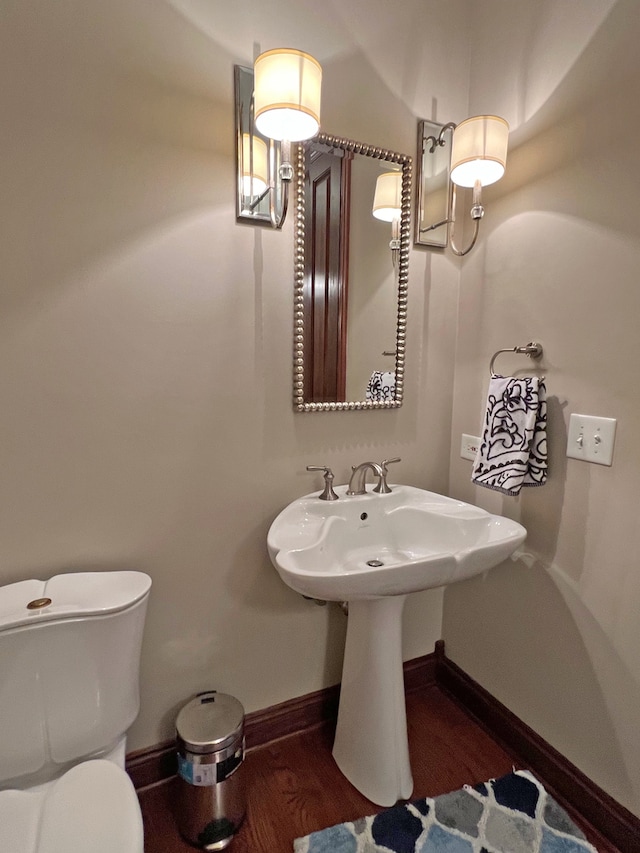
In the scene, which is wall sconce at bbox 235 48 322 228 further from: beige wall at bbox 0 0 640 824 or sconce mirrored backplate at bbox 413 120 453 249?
sconce mirrored backplate at bbox 413 120 453 249

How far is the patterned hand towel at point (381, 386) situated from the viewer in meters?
1.45

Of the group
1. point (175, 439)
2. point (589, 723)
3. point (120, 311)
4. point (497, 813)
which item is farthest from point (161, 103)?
point (497, 813)

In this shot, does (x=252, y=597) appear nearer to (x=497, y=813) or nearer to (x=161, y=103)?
(x=497, y=813)

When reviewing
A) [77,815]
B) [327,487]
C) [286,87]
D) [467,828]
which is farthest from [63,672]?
[286,87]

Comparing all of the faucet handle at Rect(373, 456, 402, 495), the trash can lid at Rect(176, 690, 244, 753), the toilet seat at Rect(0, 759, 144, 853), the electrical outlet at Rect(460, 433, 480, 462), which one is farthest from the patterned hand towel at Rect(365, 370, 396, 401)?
the toilet seat at Rect(0, 759, 144, 853)

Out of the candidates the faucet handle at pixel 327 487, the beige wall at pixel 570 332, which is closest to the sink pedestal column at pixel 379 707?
the faucet handle at pixel 327 487

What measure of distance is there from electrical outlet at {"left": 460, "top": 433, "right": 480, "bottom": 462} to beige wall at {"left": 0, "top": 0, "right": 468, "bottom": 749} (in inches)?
11.8

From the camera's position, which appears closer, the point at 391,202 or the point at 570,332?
the point at 570,332

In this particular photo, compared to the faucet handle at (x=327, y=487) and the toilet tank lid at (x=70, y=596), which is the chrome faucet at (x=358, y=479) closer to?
the faucet handle at (x=327, y=487)

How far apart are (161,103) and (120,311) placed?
517 millimetres

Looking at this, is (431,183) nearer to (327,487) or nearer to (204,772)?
(327,487)

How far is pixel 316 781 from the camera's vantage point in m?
1.32

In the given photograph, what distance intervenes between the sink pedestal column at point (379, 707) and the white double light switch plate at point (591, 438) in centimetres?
63

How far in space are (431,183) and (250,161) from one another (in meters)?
0.62
